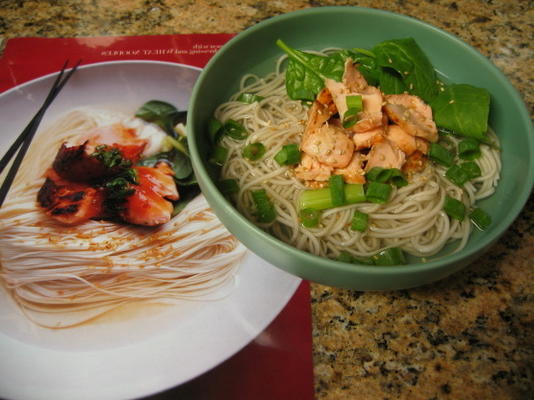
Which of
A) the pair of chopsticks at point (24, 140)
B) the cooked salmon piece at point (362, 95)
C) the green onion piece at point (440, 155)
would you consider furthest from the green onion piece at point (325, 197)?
the pair of chopsticks at point (24, 140)

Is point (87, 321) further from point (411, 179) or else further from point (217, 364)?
point (411, 179)

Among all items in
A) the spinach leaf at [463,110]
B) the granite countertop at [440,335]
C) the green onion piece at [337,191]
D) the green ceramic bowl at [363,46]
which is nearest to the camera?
the green ceramic bowl at [363,46]

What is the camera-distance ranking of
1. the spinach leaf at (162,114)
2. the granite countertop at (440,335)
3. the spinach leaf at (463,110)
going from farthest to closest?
the spinach leaf at (162,114), the spinach leaf at (463,110), the granite countertop at (440,335)

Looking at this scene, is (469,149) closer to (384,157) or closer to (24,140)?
(384,157)

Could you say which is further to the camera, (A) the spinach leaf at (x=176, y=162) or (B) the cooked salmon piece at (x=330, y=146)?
(A) the spinach leaf at (x=176, y=162)

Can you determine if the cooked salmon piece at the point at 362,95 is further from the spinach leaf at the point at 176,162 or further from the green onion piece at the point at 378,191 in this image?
the spinach leaf at the point at 176,162

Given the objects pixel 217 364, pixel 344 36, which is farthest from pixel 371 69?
pixel 217 364

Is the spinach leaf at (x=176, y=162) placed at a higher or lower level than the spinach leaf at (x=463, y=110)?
lower
